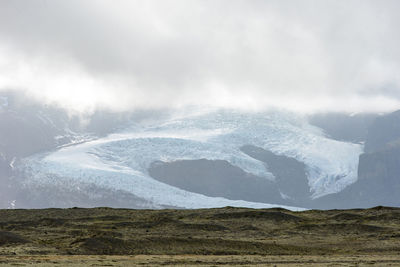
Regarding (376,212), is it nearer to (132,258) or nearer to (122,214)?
(122,214)

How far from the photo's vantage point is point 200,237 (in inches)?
2746

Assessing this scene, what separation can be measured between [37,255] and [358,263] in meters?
21.9

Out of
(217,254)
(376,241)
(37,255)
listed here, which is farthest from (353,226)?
(37,255)

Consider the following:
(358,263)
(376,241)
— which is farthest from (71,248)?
(376,241)

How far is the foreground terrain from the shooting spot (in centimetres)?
5265

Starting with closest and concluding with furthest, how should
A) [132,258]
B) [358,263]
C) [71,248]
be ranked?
[358,263] → [132,258] → [71,248]

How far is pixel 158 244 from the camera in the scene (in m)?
61.3

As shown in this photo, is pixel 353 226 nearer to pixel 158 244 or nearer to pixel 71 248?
pixel 158 244

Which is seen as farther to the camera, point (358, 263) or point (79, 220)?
point (79, 220)

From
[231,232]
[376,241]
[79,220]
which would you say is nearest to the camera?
[376,241]

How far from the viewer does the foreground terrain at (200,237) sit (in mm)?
52650

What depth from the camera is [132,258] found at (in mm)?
52656

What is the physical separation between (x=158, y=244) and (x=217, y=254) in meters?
5.38

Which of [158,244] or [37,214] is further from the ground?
[37,214]
